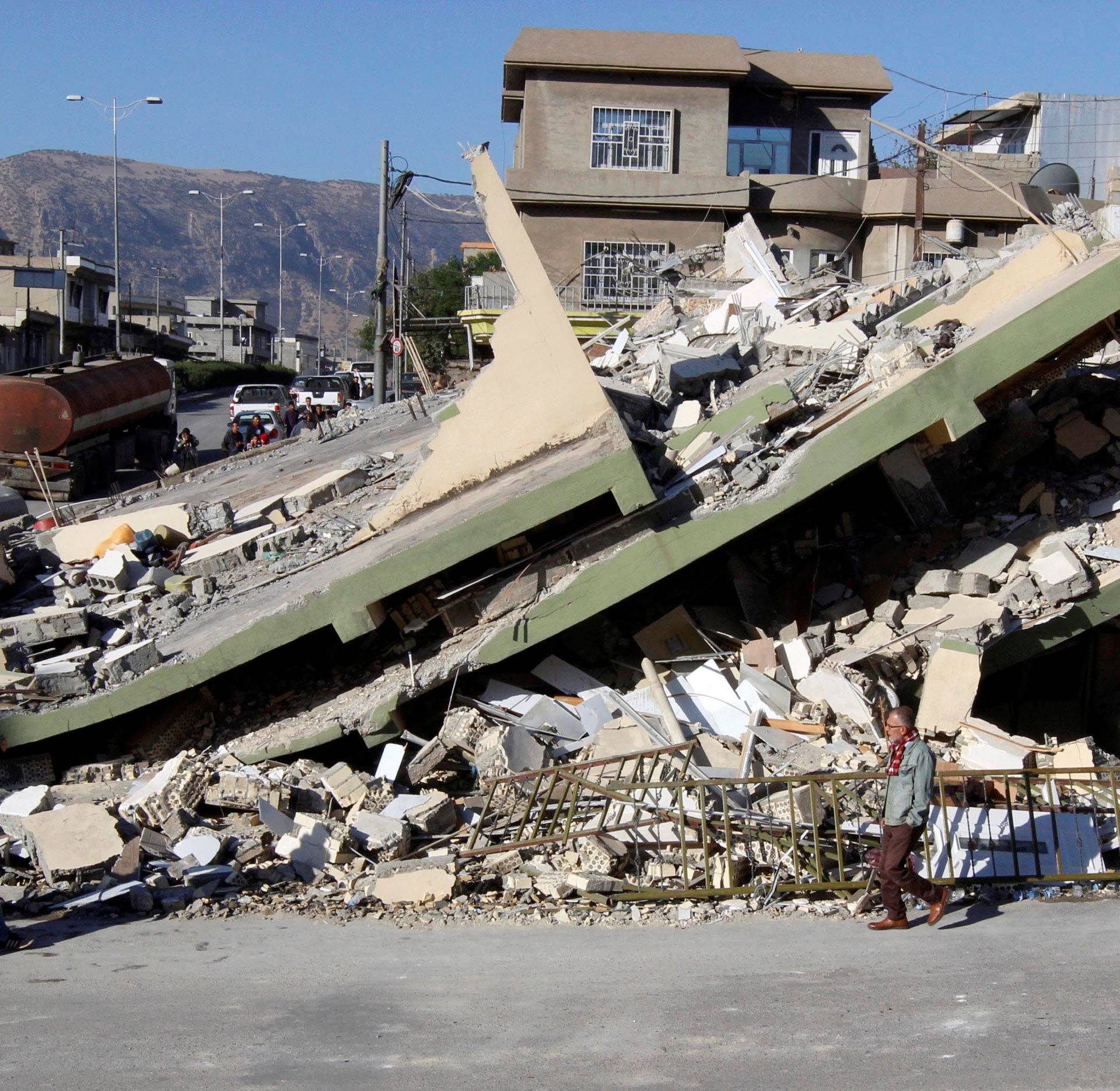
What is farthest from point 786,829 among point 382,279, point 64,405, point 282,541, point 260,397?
point 260,397

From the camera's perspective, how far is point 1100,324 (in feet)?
32.2

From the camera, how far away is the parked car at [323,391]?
115 feet

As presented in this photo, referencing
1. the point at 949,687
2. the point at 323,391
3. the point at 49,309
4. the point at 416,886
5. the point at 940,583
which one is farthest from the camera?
the point at 49,309

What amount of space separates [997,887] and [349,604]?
194 inches

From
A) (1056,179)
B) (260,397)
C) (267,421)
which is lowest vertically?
(267,421)

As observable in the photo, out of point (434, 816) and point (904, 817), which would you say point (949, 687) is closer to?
point (904, 817)

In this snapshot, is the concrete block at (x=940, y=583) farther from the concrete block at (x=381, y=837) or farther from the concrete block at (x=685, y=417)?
the concrete block at (x=381, y=837)

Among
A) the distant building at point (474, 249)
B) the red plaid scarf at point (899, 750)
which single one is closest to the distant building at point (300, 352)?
the distant building at point (474, 249)

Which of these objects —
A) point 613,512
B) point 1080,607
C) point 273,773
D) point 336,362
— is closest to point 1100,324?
point 1080,607

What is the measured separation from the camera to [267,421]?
97.8 ft

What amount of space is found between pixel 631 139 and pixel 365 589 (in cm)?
2445

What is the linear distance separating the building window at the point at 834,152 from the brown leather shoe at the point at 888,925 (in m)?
28.8

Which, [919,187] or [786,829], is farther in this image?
[919,187]

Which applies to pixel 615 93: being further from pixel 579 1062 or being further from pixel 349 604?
pixel 579 1062
